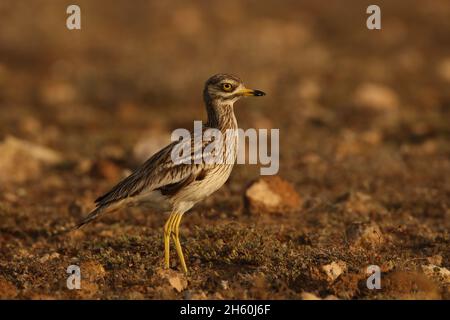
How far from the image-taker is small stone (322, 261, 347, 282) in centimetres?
577

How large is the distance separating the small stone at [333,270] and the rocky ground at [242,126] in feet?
0.04

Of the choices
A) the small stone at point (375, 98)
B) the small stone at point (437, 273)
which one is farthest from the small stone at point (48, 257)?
the small stone at point (375, 98)

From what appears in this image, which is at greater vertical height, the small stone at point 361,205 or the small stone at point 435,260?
the small stone at point 361,205

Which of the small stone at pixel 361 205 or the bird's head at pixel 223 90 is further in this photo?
the small stone at pixel 361 205

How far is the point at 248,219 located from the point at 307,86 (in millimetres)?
7641

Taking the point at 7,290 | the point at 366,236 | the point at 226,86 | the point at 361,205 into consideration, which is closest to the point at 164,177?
the point at 226,86

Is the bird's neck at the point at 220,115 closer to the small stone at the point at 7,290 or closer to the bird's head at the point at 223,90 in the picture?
the bird's head at the point at 223,90

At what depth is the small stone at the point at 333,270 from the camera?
227 inches

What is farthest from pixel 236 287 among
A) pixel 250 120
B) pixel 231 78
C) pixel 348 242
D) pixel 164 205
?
pixel 250 120

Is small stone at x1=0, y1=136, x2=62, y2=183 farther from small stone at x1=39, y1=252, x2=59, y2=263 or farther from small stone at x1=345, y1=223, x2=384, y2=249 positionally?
small stone at x1=345, y1=223, x2=384, y2=249

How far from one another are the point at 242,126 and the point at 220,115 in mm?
6262

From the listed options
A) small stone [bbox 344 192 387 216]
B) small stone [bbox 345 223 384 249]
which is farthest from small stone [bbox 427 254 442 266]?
small stone [bbox 344 192 387 216]

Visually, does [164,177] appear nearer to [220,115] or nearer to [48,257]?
[220,115]
